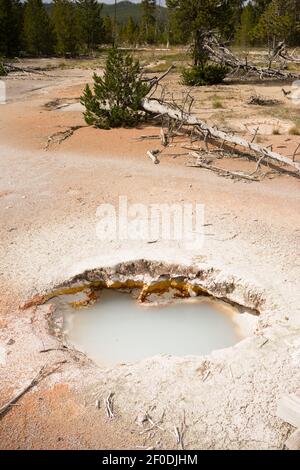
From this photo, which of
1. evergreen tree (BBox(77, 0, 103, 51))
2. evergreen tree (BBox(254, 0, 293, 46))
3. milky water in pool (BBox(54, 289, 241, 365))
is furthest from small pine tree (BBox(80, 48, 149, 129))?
evergreen tree (BBox(77, 0, 103, 51))

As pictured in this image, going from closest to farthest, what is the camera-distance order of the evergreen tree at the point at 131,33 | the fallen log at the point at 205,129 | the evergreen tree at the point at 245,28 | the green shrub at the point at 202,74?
the fallen log at the point at 205,129 < the green shrub at the point at 202,74 < the evergreen tree at the point at 245,28 < the evergreen tree at the point at 131,33

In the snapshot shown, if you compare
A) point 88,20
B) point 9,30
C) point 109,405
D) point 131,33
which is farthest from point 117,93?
point 131,33

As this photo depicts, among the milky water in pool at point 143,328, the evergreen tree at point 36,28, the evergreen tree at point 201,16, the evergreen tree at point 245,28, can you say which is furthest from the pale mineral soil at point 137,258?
the evergreen tree at point 245,28

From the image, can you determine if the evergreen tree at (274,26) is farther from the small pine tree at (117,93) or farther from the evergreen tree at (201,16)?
the small pine tree at (117,93)

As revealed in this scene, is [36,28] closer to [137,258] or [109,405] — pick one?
[137,258]

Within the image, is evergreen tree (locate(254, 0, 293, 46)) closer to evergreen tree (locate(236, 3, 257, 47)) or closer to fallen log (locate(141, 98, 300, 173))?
evergreen tree (locate(236, 3, 257, 47))

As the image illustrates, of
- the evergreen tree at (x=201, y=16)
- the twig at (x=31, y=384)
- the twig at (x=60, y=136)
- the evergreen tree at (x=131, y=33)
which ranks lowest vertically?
the twig at (x=31, y=384)
